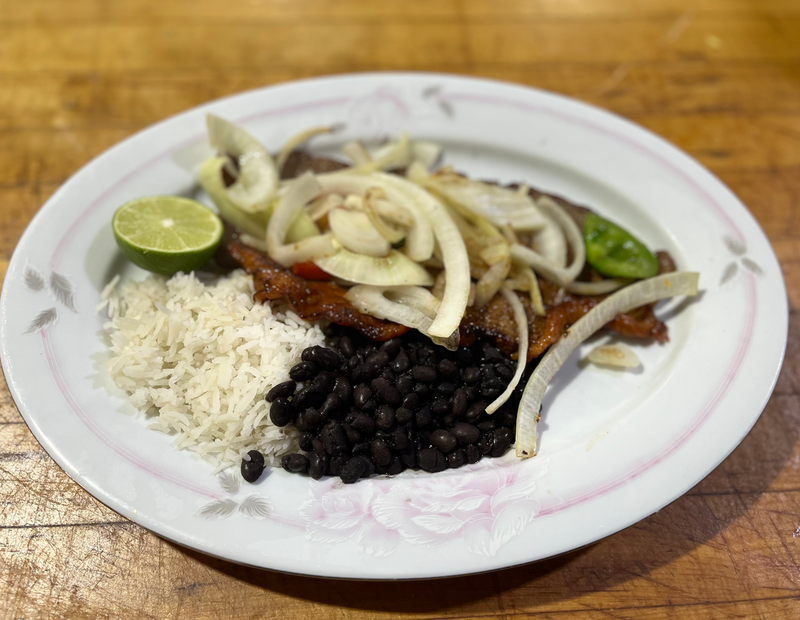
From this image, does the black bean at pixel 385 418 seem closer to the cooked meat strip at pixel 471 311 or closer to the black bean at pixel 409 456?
the black bean at pixel 409 456

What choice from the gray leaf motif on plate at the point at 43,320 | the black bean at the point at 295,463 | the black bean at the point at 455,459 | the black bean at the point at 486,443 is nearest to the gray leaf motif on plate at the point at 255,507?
the black bean at the point at 295,463

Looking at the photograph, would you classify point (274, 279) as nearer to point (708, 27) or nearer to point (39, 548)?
point (39, 548)

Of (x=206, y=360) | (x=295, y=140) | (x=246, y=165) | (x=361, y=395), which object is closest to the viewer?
(x=361, y=395)

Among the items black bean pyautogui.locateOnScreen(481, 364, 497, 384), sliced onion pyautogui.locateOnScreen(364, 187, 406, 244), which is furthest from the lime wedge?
black bean pyautogui.locateOnScreen(481, 364, 497, 384)

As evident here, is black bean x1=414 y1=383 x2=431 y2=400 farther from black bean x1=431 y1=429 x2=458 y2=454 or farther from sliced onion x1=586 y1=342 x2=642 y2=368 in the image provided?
sliced onion x1=586 y1=342 x2=642 y2=368

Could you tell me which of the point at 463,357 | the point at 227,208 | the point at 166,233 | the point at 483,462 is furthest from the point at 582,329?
the point at 166,233

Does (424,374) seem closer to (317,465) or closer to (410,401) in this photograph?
(410,401)
